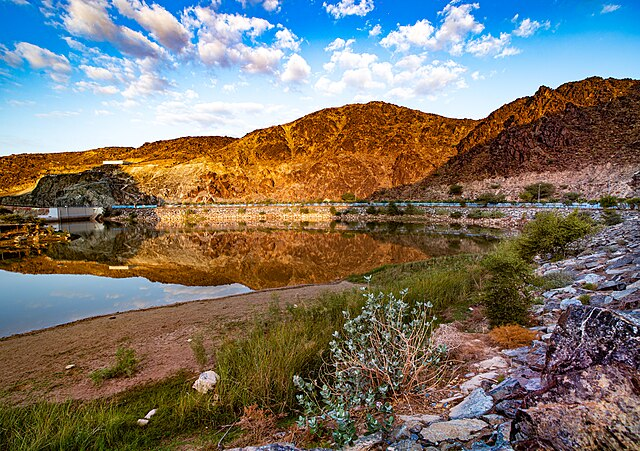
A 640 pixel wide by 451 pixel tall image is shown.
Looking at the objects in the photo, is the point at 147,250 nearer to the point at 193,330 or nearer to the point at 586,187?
the point at 193,330

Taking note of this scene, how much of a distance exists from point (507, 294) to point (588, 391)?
3928mm

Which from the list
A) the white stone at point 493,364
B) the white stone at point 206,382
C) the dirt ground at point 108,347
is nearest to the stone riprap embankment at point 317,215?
the white stone at point 493,364

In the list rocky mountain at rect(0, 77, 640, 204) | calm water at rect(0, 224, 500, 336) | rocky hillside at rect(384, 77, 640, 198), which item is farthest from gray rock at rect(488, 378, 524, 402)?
rocky hillside at rect(384, 77, 640, 198)

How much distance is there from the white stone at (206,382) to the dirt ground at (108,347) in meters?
0.77

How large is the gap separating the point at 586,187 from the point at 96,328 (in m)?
52.5

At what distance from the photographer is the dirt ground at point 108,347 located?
181 inches

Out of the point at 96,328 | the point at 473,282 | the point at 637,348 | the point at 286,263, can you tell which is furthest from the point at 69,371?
the point at 286,263

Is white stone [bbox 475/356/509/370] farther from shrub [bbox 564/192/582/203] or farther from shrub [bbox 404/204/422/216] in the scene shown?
shrub [bbox 564/192/582/203]

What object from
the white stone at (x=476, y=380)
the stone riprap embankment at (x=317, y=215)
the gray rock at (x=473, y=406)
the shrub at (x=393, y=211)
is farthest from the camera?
the shrub at (x=393, y=211)

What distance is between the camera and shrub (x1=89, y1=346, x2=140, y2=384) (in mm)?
4637

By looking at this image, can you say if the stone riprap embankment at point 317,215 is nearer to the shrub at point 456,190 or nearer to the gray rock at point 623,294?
the shrub at point 456,190

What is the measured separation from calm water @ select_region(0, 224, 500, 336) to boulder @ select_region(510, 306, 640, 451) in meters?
10.6

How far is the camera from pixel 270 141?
91688mm

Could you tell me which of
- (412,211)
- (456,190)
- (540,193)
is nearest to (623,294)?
(412,211)
